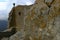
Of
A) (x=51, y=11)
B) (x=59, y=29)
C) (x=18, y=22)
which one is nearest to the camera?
(x=59, y=29)

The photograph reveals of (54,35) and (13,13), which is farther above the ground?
(54,35)

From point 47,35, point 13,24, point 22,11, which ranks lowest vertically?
point 13,24

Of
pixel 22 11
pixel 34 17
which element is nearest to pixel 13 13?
pixel 22 11

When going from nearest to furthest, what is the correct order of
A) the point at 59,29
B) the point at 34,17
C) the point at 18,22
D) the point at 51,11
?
the point at 59,29 → the point at 51,11 → the point at 34,17 → the point at 18,22

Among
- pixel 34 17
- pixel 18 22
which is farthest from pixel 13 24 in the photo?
pixel 34 17

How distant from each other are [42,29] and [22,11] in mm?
30406

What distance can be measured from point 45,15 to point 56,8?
27.3 inches

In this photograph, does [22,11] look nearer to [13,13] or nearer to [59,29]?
[13,13]

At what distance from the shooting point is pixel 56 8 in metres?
10.1

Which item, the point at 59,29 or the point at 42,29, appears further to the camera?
the point at 42,29

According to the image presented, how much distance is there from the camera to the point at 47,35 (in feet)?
32.4

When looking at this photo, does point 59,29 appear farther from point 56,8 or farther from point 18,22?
point 18,22

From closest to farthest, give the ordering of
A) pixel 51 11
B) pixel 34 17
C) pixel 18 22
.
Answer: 1. pixel 51 11
2. pixel 34 17
3. pixel 18 22

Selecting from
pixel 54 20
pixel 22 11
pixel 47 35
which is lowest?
pixel 22 11
